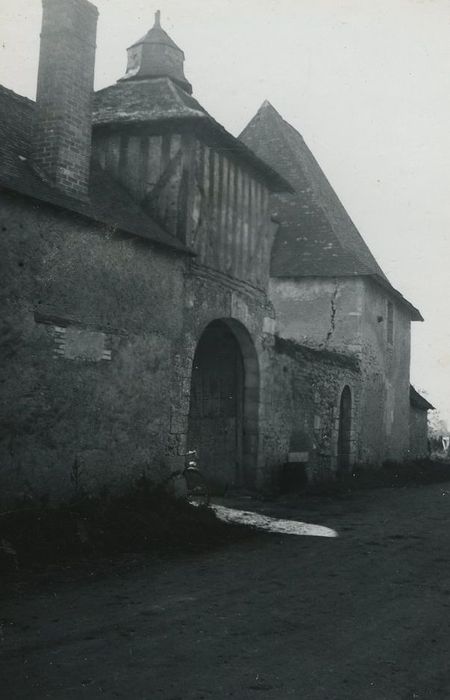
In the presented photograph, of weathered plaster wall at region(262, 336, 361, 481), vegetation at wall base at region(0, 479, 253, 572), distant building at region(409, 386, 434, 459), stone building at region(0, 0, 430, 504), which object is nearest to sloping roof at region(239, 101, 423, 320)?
weathered plaster wall at region(262, 336, 361, 481)

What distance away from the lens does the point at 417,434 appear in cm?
2569

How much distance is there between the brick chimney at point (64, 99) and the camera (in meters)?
9.23

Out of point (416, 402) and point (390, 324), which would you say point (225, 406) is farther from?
point (416, 402)

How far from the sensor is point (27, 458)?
8.10 meters

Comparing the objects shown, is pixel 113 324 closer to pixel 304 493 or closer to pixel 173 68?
pixel 304 493

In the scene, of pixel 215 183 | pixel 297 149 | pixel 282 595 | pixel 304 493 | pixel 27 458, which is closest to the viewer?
pixel 282 595

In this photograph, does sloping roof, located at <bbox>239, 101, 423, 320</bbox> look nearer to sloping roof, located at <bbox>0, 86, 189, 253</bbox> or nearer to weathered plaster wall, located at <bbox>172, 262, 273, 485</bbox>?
weathered plaster wall, located at <bbox>172, 262, 273, 485</bbox>

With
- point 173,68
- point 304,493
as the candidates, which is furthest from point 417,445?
point 173,68

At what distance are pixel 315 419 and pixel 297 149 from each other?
1034 cm

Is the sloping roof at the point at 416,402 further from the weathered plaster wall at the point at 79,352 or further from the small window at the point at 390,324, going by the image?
the weathered plaster wall at the point at 79,352

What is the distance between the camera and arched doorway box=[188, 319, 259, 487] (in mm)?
13609

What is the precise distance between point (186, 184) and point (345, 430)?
9.73m

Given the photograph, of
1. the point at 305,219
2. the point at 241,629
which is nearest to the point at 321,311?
the point at 305,219

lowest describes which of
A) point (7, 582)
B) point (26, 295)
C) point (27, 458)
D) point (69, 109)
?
point (7, 582)
